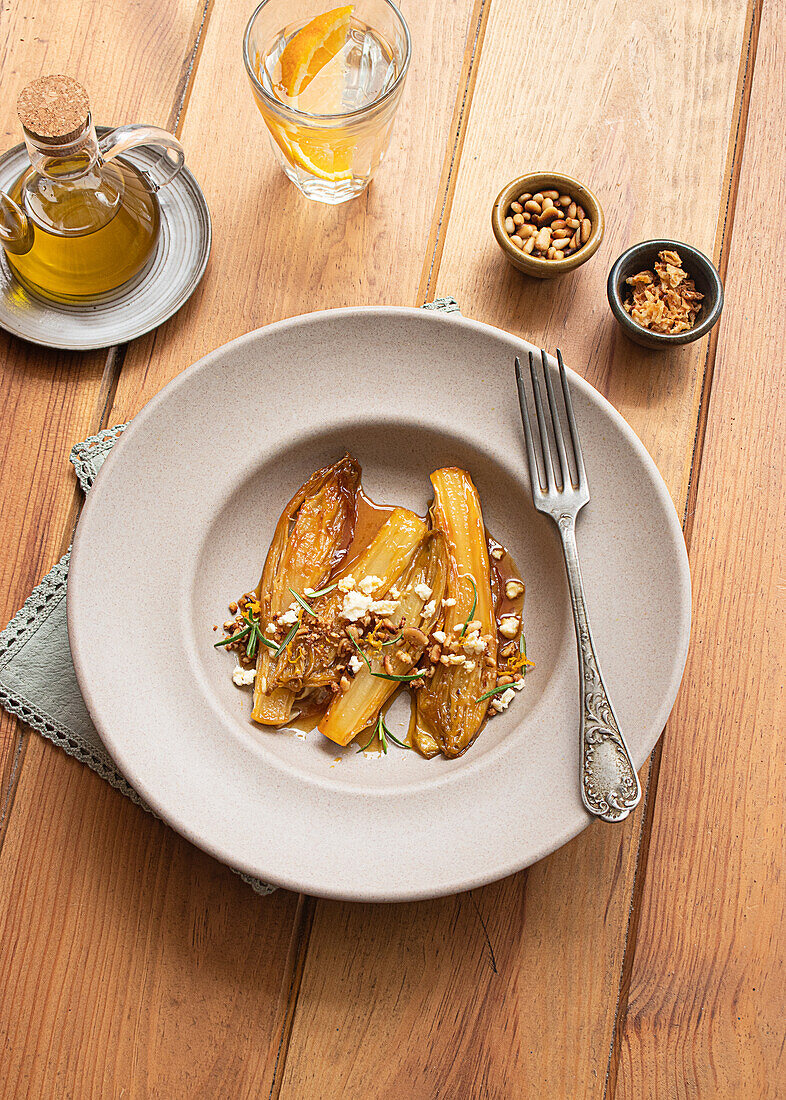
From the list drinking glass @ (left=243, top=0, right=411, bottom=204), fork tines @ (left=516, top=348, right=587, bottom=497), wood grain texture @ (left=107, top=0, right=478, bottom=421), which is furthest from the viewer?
wood grain texture @ (left=107, top=0, right=478, bottom=421)

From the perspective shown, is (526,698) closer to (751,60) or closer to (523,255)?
(523,255)

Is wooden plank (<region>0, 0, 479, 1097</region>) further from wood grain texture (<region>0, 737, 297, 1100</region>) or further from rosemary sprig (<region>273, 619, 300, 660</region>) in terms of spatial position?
rosemary sprig (<region>273, 619, 300, 660</region>)

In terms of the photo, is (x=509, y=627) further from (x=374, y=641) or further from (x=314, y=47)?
(x=314, y=47)

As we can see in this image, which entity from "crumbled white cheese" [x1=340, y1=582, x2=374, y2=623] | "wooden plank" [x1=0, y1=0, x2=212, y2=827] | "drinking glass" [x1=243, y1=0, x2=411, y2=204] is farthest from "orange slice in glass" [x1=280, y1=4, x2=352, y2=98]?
"crumbled white cheese" [x1=340, y1=582, x2=374, y2=623]

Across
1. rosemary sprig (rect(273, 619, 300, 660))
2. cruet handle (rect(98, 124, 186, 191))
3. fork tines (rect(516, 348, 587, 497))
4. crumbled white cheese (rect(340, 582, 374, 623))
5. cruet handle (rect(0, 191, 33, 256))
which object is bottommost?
rosemary sprig (rect(273, 619, 300, 660))

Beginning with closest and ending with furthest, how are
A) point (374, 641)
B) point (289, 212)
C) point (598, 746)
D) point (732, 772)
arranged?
point (598, 746), point (374, 641), point (732, 772), point (289, 212)

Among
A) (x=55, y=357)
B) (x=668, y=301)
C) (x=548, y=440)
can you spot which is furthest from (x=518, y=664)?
(x=55, y=357)

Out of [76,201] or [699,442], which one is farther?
[699,442]
